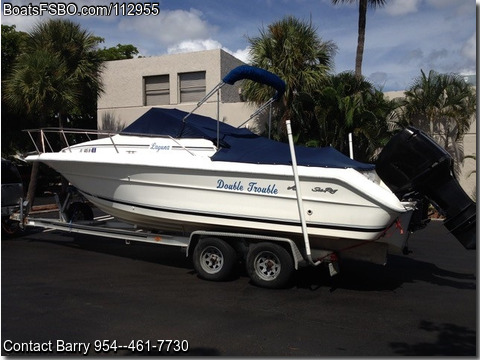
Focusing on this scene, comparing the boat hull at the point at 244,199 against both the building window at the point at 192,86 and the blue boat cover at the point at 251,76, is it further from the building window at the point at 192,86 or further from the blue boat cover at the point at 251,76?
the building window at the point at 192,86

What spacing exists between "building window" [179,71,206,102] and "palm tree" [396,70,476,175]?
23.6 feet

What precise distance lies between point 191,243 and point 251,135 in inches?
86.6

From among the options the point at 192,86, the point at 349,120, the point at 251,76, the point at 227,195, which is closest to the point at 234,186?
the point at 227,195

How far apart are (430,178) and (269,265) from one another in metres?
2.47

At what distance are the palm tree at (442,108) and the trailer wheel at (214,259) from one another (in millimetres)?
10632

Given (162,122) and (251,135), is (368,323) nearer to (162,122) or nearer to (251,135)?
(251,135)

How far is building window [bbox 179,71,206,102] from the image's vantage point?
59.2ft

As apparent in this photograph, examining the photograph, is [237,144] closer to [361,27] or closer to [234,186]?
[234,186]

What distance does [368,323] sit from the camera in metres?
5.36

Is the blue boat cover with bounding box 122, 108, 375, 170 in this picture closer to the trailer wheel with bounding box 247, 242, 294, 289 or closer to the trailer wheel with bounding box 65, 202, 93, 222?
the trailer wheel with bounding box 247, 242, 294, 289

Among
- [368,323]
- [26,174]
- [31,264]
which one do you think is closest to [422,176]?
[368,323]

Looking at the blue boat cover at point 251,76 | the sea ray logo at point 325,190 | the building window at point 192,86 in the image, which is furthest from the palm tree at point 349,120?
the sea ray logo at point 325,190

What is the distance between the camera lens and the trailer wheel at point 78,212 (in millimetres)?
8944

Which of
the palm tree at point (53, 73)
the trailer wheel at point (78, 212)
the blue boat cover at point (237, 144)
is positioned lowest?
the trailer wheel at point (78, 212)
